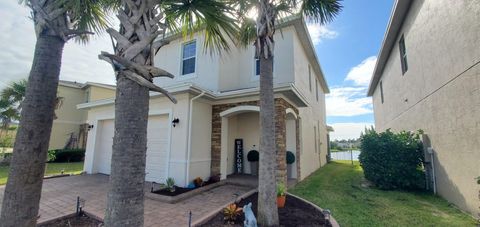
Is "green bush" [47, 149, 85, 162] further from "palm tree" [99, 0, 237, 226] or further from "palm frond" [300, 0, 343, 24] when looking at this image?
"palm frond" [300, 0, 343, 24]

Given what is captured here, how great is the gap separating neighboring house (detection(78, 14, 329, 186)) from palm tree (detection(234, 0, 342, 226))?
280cm

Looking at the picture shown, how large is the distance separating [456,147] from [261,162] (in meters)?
6.19

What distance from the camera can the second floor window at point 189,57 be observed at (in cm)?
1187

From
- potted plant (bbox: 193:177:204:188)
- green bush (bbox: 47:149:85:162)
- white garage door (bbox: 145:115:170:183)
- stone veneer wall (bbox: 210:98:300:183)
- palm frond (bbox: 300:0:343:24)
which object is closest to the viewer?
palm frond (bbox: 300:0:343:24)

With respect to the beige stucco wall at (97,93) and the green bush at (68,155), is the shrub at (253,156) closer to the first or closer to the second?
the green bush at (68,155)

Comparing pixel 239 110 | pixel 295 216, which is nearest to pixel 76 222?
pixel 295 216

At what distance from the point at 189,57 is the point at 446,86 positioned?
10873 mm

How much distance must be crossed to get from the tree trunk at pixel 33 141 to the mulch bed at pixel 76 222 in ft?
7.19

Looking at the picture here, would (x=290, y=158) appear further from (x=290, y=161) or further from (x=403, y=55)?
(x=403, y=55)

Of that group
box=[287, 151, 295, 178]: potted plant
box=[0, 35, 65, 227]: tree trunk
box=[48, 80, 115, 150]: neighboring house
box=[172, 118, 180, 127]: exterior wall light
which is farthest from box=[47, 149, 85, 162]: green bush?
box=[0, 35, 65, 227]: tree trunk

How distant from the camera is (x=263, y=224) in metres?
4.71

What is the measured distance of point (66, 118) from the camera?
2138 centimetres

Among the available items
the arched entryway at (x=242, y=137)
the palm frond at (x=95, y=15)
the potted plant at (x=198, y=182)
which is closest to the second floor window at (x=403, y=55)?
the arched entryway at (x=242, y=137)

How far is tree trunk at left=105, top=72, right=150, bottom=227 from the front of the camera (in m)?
2.24
